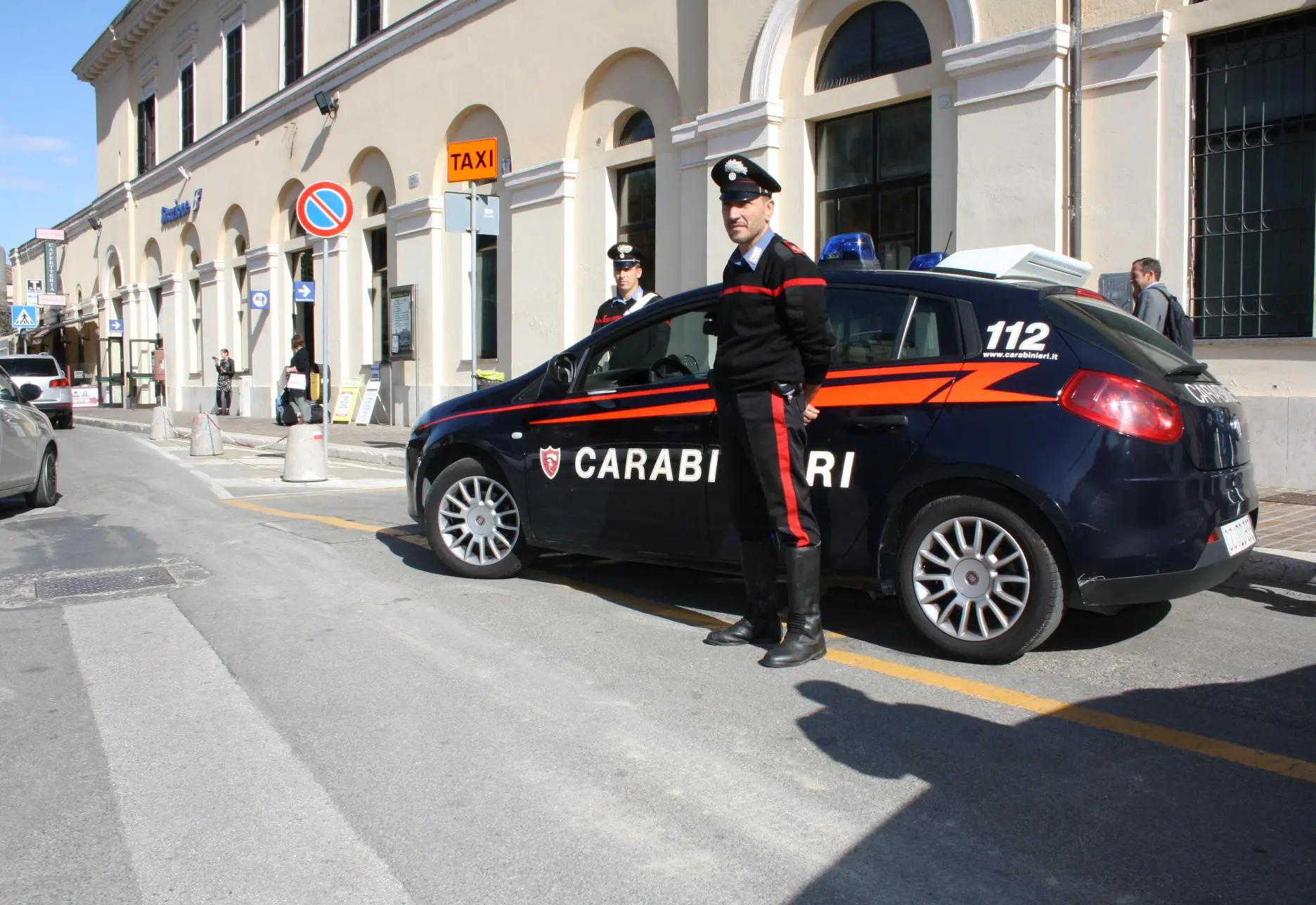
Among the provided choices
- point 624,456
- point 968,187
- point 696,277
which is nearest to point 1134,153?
point 968,187

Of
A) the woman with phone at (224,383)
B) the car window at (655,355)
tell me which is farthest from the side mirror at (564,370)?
the woman with phone at (224,383)

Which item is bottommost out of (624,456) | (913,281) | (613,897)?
(613,897)

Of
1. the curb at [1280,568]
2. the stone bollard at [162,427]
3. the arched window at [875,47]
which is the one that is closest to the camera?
the curb at [1280,568]

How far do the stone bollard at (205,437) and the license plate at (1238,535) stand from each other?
14.3 metres

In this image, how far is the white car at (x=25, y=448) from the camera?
9.22 meters

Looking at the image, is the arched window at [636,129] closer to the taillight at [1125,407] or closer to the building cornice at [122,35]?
the taillight at [1125,407]

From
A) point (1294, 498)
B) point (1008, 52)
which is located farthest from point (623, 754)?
point (1008, 52)

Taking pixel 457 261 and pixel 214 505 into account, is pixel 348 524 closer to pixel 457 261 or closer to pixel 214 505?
pixel 214 505

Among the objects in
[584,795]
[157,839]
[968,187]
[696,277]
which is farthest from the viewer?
[696,277]

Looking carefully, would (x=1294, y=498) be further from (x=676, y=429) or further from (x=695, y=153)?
(x=695, y=153)

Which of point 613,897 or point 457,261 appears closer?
point 613,897

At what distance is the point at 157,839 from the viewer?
3078 mm

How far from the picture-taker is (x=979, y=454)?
4473mm

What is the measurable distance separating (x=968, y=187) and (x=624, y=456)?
6.63 meters
